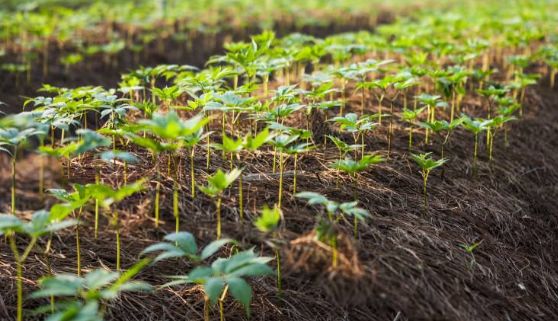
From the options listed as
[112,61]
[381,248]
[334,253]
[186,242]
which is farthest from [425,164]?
[112,61]

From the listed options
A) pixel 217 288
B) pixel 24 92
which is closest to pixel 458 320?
pixel 217 288

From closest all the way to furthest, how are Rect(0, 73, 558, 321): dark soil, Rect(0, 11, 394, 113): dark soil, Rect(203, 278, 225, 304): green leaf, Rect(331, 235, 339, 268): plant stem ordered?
Rect(203, 278, 225, 304): green leaf, Rect(331, 235, 339, 268): plant stem, Rect(0, 73, 558, 321): dark soil, Rect(0, 11, 394, 113): dark soil

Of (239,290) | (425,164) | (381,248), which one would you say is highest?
(425,164)

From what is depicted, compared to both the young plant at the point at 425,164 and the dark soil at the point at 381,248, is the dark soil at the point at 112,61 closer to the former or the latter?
the dark soil at the point at 381,248

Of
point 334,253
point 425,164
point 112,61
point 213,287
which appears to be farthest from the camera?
point 112,61

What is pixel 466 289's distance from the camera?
198 centimetres

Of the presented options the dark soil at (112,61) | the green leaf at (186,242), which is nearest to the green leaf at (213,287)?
the green leaf at (186,242)

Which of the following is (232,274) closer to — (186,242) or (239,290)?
(239,290)

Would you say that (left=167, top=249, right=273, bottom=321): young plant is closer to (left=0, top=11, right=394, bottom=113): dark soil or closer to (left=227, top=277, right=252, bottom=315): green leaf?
(left=227, top=277, right=252, bottom=315): green leaf

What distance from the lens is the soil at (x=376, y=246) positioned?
1.82 meters

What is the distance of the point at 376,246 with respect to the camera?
2.04 meters

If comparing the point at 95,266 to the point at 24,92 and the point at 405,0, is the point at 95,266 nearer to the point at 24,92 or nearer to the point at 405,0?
the point at 24,92

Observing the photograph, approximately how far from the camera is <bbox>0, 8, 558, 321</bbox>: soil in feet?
5.97

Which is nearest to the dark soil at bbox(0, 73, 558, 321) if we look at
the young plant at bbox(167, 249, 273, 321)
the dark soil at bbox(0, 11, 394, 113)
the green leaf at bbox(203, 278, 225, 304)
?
the young plant at bbox(167, 249, 273, 321)
